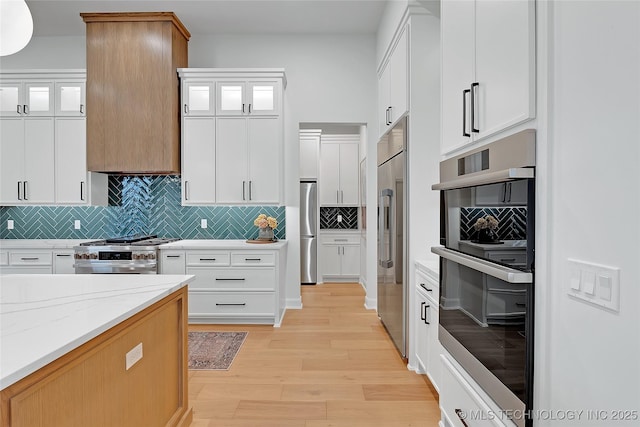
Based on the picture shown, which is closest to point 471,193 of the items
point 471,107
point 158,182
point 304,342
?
point 471,107

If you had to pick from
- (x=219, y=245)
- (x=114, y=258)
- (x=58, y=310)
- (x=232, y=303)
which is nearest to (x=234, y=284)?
(x=232, y=303)

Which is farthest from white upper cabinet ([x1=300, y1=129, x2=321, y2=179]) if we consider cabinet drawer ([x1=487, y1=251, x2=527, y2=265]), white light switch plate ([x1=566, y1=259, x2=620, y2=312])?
white light switch plate ([x1=566, y1=259, x2=620, y2=312])

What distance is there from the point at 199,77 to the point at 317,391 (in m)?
3.40

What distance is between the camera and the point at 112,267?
4.14 meters

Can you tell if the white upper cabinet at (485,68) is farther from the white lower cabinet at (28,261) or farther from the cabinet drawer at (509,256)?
the white lower cabinet at (28,261)

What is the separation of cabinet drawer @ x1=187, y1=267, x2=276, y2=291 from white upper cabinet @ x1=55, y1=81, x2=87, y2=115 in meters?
2.14

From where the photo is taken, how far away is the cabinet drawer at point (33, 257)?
4.31 meters

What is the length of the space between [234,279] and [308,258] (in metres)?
2.24

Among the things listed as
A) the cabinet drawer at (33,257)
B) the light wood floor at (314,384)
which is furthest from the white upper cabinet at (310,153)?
the cabinet drawer at (33,257)

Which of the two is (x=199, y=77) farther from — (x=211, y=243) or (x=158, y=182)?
(x=211, y=243)

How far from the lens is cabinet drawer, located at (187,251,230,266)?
426 cm

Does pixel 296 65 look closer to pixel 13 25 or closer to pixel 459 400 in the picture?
pixel 13 25

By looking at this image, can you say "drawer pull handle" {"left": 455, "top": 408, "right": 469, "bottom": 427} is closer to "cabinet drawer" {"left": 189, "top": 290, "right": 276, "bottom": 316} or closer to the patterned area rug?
the patterned area rug

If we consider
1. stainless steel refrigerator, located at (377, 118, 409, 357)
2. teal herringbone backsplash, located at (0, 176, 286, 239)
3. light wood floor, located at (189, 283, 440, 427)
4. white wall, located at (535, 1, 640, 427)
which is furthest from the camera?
teal herringbone backsplash, located at (0, 176, 286, 239)
